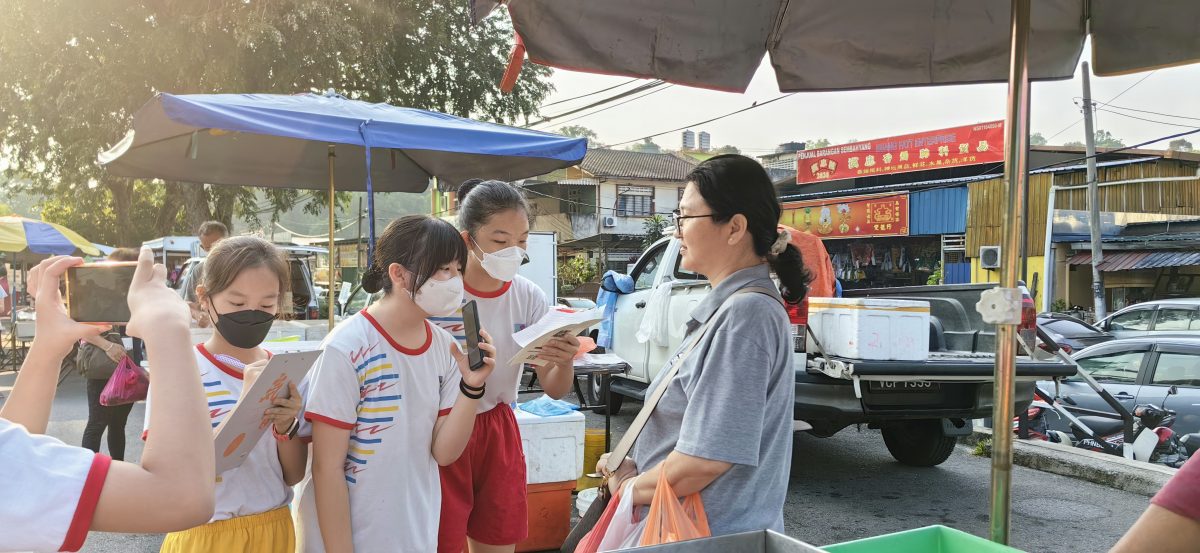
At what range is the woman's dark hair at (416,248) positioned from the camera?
2117mm

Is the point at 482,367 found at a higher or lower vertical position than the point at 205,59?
lower

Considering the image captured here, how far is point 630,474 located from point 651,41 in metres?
1.37

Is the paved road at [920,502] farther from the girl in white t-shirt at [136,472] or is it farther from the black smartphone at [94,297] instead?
the girl in white t-shirt at [136,472]

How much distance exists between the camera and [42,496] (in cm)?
93

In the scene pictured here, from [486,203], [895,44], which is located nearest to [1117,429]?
[895,44]

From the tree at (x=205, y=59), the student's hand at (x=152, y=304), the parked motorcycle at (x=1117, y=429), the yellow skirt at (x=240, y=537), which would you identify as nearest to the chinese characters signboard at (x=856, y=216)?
the tree at (x=205, y=59)

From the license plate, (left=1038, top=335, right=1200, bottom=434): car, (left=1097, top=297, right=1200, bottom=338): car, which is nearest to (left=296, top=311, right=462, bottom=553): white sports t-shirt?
the license plate

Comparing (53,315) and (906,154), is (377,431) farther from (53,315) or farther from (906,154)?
(906,154)

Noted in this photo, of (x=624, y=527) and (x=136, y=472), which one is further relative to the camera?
(x=624, y=527)

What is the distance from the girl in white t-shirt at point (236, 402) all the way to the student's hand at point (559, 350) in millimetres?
715

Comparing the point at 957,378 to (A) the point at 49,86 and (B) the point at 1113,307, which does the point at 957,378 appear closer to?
(A) the point at 49,86

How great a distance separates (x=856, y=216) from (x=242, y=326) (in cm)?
2525

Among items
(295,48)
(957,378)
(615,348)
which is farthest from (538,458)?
(295,48)

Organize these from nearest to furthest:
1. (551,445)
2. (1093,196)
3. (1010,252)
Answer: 1. (1010,252)
2. (551,445)
3. (1093,196)
